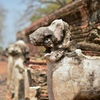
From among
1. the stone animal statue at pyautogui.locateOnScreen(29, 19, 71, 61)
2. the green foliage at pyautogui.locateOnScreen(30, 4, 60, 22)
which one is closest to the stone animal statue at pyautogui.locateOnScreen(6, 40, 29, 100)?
the stone animal statue at pyautogui.locateOnScreen(29, 19, 71, 61)

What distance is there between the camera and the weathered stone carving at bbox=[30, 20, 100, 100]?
2.60 metres

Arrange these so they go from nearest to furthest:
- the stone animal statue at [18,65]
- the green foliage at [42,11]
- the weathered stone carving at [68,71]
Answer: the weathered stone carving at [68,71] → the stone animal statue at [18,65] → the green foliage at [42,11]

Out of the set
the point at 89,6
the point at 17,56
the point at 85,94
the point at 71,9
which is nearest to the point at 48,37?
the point at 85,94

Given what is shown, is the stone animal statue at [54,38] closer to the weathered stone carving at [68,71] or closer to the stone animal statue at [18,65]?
the weathered stone carving at [68,71]

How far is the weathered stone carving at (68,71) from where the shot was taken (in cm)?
260

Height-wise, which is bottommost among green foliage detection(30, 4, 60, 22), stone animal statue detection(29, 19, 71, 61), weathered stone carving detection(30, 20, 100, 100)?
weathered stone carving detection(30, 20, 100, 100)

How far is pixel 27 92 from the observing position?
4.47m

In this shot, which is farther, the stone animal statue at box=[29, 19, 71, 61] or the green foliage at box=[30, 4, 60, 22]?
the green foliage at box=[30, 4, 60, 22]

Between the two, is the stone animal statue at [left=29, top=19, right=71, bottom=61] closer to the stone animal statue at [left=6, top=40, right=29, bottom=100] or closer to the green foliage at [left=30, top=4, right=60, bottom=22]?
the stone animal statue at [left=6, top=40, right=29, bottom=100]

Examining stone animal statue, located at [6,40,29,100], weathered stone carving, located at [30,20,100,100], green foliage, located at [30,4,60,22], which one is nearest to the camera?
weathered stone carving, located at [30,20,100,100]

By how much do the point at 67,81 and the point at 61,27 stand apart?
563mm

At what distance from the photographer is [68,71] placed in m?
2.60

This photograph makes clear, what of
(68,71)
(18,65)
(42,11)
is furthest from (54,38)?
(42,11)

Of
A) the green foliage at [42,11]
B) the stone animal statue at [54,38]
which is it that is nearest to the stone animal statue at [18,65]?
the stone animal statue at [54,38]
